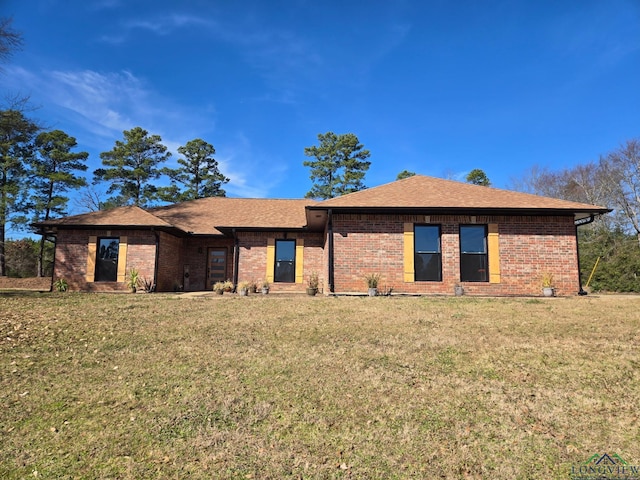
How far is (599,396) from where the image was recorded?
135 inches

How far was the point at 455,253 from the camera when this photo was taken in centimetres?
1139

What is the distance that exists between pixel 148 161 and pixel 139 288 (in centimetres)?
2046

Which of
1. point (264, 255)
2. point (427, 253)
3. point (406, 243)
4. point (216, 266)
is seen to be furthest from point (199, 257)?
point (427, 253)

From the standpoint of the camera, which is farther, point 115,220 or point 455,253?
point 115,220

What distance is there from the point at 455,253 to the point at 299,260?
20.3 feet

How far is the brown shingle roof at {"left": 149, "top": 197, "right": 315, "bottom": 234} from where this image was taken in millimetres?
15188

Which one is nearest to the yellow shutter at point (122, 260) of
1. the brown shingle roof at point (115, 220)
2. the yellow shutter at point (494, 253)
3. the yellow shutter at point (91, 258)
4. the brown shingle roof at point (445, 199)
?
the brown shingle roof at point (115, 220)

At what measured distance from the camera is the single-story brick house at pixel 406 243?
11242 millimetres

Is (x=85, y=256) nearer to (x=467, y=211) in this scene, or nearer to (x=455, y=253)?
(x=455, y=253)

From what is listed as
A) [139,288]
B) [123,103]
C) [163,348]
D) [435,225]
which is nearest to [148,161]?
[123,103]

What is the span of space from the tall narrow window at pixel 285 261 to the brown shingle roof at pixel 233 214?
89 centimetres

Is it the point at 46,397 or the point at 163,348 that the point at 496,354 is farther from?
the point at 46,397

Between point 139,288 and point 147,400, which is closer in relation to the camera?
point 147,400

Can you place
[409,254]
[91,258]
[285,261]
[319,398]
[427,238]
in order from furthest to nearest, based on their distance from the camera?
[285,261], [91,258], [427,238], [409,254], [319,398]
